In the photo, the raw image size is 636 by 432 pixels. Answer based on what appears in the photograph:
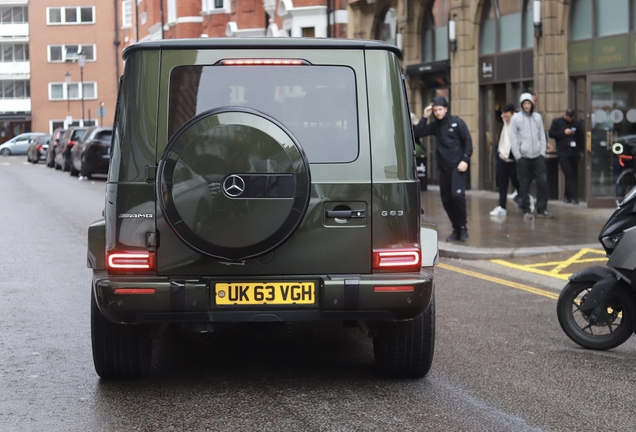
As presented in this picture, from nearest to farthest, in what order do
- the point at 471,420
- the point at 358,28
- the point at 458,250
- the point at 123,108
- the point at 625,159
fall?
the point at 471,420 < the point at 123,108 < the point at 458,250 < the point at 625,159 < the point at 358,28

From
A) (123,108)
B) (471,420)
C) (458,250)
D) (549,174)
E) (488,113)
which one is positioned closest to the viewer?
(471,420)

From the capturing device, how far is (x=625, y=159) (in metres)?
17.9

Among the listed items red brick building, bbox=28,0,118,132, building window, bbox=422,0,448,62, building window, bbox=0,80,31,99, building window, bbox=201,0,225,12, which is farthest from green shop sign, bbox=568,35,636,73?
building window, bbox=0,80,31,99

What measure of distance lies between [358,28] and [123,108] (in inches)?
986

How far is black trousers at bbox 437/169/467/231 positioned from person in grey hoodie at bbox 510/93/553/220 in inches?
121

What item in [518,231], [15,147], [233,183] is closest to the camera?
[233,183]

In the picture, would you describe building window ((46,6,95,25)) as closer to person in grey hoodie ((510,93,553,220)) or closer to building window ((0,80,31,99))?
building window ((0,80,31,99))

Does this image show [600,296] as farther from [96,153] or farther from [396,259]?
[96,153]

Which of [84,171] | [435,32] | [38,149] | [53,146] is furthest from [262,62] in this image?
[38,149]

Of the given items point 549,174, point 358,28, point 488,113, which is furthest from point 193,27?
point 549,174

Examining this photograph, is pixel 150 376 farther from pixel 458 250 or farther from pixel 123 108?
pixel 458 250

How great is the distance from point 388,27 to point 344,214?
24468 mm

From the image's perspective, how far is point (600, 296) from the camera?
689 centimetres

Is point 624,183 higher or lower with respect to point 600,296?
higher
